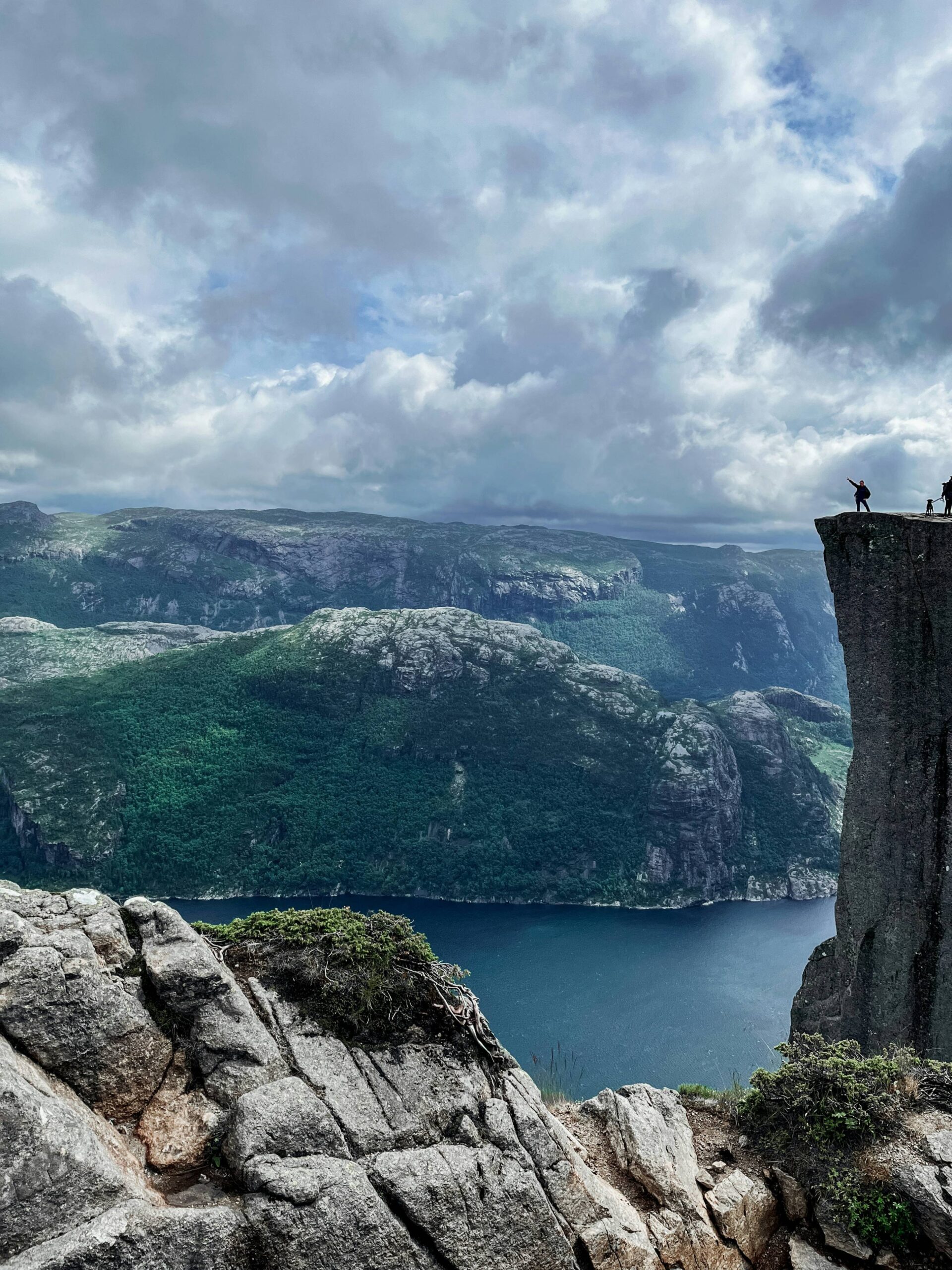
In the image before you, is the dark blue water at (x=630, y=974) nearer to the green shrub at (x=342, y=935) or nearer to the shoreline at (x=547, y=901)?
the shoreline at (x=547, y=901)

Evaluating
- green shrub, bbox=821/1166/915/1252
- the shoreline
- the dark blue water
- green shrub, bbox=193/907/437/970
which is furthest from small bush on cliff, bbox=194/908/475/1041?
the shoreline

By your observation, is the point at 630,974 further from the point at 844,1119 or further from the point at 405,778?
the point at 844,1119

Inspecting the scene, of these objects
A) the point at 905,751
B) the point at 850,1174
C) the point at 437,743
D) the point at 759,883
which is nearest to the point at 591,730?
the point at 437,743

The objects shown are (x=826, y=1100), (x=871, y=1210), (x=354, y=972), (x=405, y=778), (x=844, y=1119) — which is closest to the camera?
(x=871, y=1210)

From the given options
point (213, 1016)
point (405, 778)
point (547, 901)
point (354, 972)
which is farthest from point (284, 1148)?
point (405, 778)

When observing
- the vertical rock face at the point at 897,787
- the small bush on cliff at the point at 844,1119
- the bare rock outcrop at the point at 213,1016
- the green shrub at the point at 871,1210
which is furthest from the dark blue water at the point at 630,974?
the bare rock outcrop at the point at 213,1016

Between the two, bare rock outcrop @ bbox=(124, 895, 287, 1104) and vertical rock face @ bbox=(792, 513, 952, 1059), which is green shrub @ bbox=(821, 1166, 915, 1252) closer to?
bare rock outcrop @ bbox=(124, 895, 287, 1104)

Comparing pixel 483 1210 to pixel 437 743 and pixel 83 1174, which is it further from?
pixel 437 743
